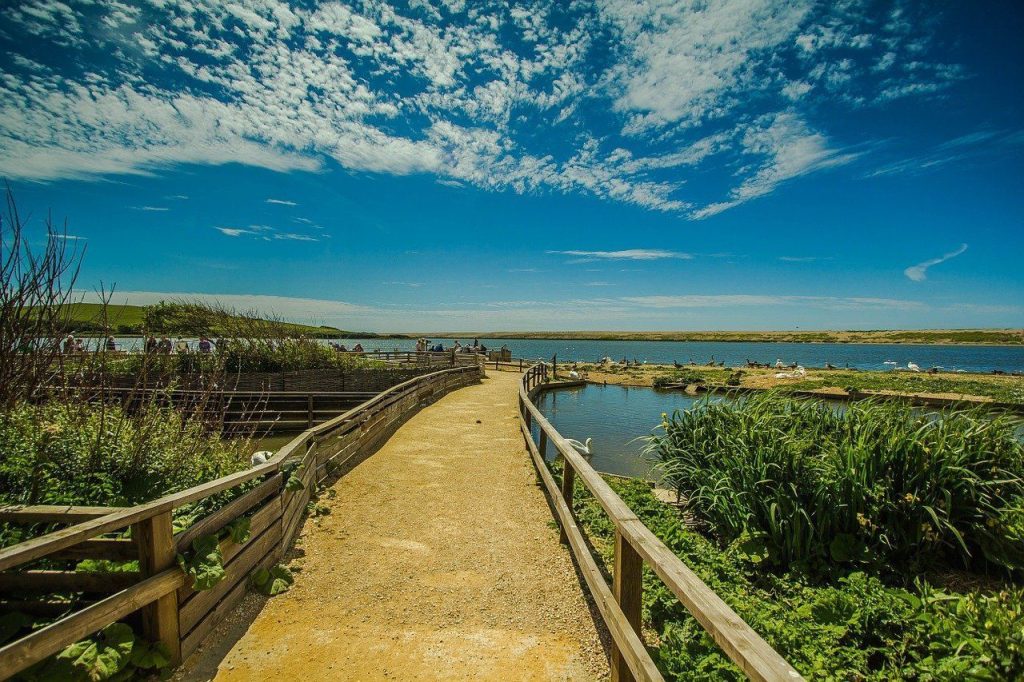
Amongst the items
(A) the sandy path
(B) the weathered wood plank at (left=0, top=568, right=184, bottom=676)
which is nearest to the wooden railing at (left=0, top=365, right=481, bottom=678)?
(B) the weathered wood plank at (left=0, top=568, right=184, bottom=676)

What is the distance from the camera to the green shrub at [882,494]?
16.8 feet

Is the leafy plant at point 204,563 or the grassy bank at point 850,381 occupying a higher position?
the leafy plant at point 204,563

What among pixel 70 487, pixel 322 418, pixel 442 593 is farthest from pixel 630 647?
pixel 322 418

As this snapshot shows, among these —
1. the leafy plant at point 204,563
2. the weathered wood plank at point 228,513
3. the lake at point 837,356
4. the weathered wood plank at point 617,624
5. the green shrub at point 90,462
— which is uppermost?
the green shrub at point 90,462

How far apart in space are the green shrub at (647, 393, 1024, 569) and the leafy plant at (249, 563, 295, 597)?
15.1 feet

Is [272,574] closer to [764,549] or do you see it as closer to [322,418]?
[764,549]

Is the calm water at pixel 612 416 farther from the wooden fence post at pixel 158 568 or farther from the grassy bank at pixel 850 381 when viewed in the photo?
the wooden fence post at pixel 158 568

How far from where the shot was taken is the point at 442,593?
4160 mm

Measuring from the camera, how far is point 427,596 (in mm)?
4105

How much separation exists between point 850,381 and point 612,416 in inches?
802

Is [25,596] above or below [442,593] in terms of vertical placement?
above

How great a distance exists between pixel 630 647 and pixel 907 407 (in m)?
6.09

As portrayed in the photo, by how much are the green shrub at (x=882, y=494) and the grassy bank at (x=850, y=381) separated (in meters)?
18.0

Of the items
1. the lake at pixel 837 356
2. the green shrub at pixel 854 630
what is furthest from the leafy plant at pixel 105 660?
the lake at pixel 837 356
